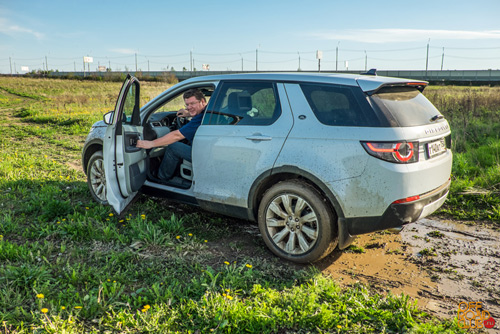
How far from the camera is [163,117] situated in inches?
229

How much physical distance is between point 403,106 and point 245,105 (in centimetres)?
155

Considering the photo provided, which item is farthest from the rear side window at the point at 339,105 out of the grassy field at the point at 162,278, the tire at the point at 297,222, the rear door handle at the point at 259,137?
the grassy field at the point at 162,278

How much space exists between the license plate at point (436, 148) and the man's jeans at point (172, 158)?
8.52ft

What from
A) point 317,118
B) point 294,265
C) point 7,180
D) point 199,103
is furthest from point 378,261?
point 7,180

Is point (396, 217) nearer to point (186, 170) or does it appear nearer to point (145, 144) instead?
point (186, 170)

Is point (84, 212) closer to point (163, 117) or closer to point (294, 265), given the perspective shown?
point (163, 117)

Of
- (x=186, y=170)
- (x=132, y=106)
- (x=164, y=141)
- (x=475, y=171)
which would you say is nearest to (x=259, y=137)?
(x=164, y=141)

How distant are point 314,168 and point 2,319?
2625 millimetres

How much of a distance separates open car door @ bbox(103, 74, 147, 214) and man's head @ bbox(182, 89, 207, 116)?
0.62 m

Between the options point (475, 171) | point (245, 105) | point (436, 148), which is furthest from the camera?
point (475, 171)

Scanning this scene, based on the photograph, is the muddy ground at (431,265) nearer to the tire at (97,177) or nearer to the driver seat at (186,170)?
the driver seat at (186,170)

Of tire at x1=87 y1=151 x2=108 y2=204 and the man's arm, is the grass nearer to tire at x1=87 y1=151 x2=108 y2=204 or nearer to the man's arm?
the man's arm

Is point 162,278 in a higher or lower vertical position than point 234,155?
lower

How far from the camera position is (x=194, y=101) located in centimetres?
505
